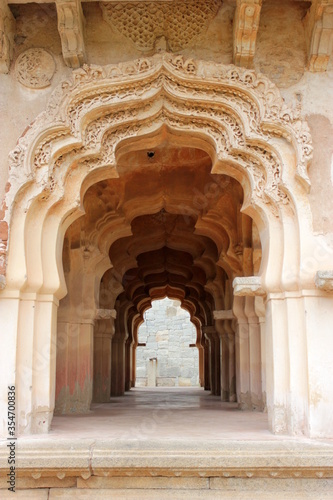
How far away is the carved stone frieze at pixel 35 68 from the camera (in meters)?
6.37

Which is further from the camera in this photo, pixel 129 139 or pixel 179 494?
pixel 129 139

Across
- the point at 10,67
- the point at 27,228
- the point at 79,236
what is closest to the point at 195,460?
the point at 27,228

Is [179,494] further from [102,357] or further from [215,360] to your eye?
[215,360]

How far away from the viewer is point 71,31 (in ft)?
20.4

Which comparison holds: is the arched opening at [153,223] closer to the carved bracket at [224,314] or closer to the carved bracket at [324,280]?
the carved bracket at [224,314]

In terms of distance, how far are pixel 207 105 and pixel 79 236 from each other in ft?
12.2

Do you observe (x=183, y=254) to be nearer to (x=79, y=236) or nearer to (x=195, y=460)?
(x=79, y=236)

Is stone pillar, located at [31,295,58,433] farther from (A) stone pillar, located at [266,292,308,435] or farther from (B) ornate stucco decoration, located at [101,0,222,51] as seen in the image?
(B) ornate stucco decoration, located at [101,0,222,51]

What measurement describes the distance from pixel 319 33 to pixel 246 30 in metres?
0.79

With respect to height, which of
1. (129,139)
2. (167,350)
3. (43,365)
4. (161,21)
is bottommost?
(43,365)

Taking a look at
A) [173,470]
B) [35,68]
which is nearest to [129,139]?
[35,68]

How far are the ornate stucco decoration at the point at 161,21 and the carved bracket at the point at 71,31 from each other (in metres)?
0.46

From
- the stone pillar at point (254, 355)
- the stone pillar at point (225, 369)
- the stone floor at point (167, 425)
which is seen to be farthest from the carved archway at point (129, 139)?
the stone pillar at point (225, 369)

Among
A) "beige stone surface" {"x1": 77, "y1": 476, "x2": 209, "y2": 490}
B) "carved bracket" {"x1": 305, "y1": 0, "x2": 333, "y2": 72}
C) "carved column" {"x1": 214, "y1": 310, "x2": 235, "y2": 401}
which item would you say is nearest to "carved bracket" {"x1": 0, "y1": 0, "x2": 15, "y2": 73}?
"carved bracket" {"x1": 305, "y1": 0, "x2": 333, "y2": 72}
